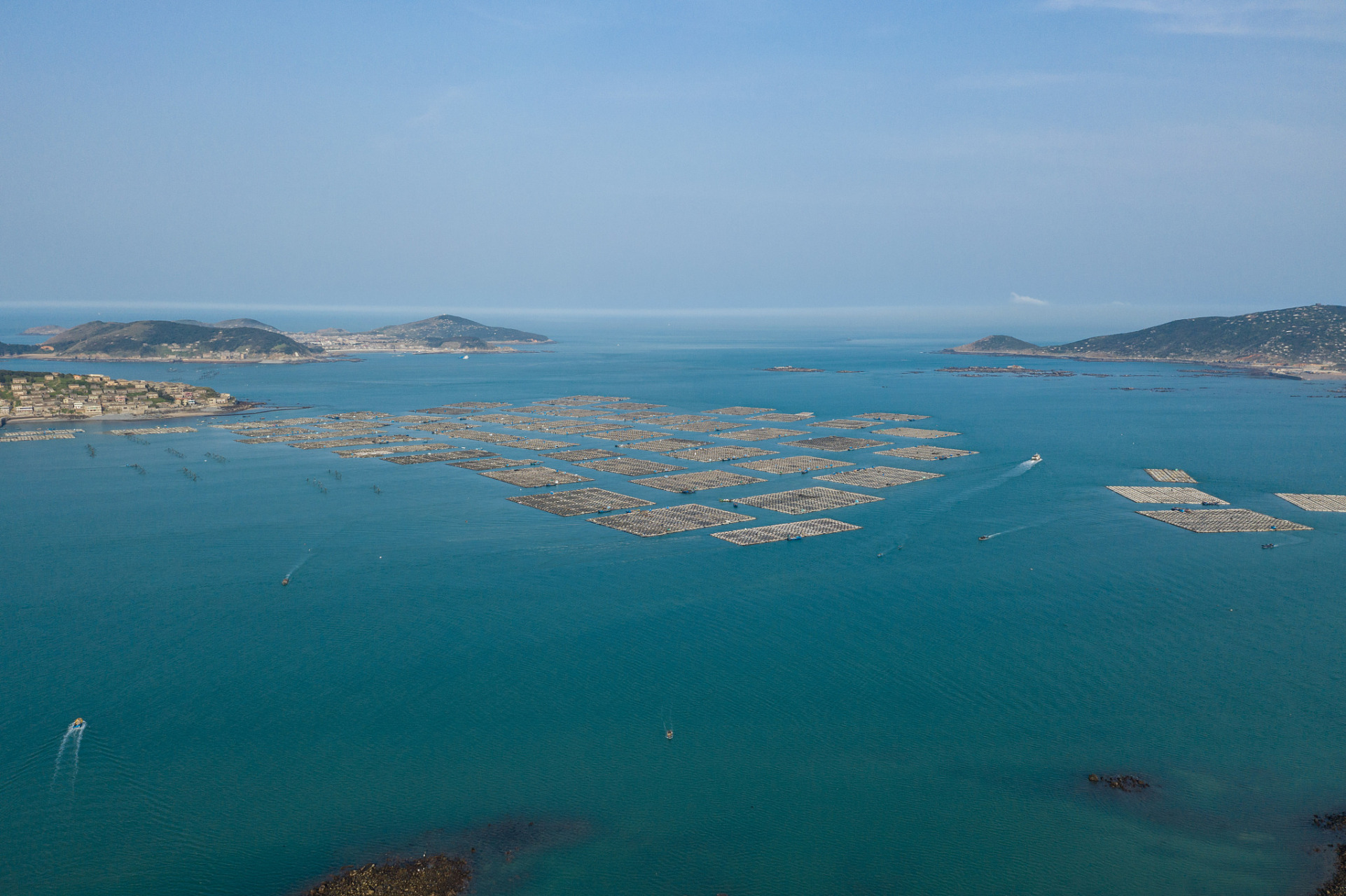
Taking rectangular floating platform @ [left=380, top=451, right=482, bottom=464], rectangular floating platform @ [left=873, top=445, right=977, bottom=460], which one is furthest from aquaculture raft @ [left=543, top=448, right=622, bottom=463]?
rectangular floating platform @ [left=873, top=445, right=977, bottom=460]

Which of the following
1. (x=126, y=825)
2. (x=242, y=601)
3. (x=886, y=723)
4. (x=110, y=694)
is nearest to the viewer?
(x=126, y=825)

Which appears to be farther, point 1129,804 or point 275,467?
point 275,467

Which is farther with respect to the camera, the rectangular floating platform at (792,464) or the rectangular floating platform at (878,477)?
the rectangular floating platform at (792,464)

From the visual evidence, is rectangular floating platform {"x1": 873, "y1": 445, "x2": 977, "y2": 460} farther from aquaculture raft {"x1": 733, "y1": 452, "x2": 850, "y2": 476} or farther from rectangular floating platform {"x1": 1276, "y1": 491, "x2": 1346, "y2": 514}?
rectangular floating platform {"x1": 1276, "y1": 491, "x2": 1346, "y2": 514}

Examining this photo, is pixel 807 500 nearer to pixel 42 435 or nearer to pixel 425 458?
pixel 425 458

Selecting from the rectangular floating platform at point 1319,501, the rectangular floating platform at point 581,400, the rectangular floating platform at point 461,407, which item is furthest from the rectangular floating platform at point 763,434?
the rectangular floating platform at point 1319,501

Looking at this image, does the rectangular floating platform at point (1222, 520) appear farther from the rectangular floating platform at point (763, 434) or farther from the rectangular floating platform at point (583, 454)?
the rectangular floating platform at point (583, 454)

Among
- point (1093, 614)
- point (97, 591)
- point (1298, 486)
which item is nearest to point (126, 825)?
point (97, 591)

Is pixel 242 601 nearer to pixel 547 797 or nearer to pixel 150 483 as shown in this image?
pixel 547 797
